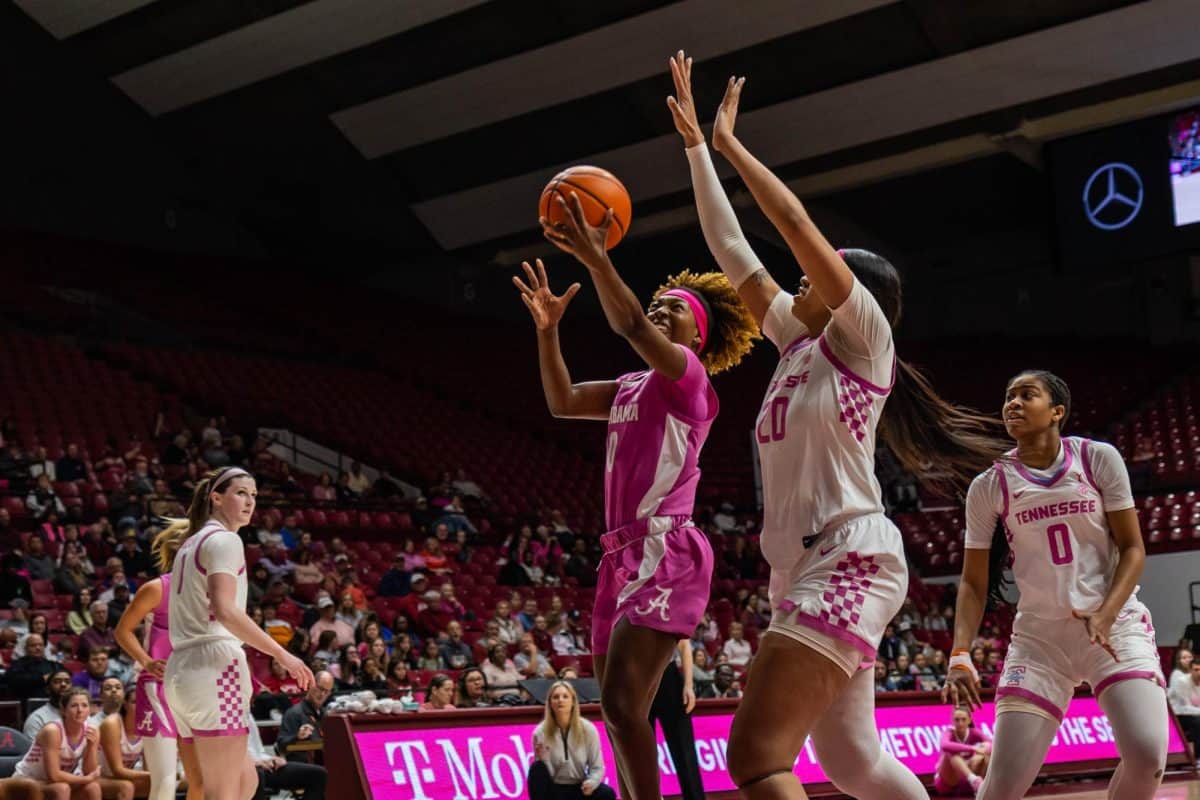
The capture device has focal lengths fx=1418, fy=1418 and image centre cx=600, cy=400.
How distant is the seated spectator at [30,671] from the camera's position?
10.9 meters

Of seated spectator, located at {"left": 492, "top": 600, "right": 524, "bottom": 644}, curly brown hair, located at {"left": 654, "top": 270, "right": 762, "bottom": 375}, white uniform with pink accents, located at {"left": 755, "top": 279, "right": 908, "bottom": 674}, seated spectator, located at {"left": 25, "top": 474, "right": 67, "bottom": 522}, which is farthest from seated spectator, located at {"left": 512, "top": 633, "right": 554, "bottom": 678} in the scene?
white uniform with pink accents, located at {"left": 755, "top": 279, "right": 908, "bottom": 674}

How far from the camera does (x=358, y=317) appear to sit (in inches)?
1045

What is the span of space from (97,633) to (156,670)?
573 cm

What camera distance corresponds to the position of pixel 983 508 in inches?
197

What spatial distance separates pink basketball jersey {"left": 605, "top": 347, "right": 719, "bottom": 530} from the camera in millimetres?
4574

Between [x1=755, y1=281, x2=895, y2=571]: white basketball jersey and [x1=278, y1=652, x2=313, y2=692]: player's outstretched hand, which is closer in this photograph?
[x1=755, y1=281, x2=895, y2=571]: white basketball jersey

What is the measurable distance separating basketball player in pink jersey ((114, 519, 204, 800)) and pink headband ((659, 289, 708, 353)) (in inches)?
121

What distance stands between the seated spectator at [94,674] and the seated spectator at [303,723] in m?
1.74

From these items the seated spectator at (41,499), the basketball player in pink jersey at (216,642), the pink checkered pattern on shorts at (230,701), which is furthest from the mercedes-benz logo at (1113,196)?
the pink checkered pattern on shorts at (230,701)

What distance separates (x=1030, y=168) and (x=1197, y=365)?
532 centimetres

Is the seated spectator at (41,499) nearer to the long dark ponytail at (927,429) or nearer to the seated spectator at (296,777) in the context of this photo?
the seated spectator at (296,777)

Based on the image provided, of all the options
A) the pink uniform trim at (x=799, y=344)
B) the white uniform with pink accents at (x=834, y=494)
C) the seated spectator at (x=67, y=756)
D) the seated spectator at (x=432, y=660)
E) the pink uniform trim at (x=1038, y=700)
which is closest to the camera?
the white uniform with pink accents at (x=834, y=494)

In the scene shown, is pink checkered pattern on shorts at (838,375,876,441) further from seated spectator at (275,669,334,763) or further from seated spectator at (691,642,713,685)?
seated spectator at (691,642,713,685)

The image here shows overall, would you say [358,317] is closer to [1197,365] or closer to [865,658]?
[1197,365]
